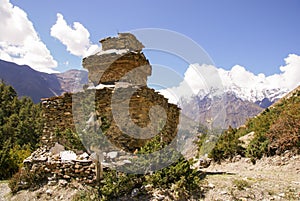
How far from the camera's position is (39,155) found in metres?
8.02

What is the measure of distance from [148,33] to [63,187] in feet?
22.2

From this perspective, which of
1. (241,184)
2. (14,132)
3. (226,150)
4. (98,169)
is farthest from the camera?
(14,132)

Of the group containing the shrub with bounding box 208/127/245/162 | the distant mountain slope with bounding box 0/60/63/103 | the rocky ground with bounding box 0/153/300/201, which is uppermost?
the distant mountain slope with bounding box 0/60/63/103

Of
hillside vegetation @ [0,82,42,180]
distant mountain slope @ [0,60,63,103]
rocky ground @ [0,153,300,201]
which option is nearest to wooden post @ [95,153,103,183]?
rocky ground @ [0,153,300,201]

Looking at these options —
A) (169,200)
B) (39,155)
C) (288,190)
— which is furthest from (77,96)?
(288,190)

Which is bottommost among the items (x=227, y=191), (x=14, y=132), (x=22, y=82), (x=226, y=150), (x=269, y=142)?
(x=227, y=191)

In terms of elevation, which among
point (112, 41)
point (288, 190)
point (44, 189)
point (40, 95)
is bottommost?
point (44, 189)

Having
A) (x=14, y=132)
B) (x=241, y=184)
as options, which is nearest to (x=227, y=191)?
(x=241, y=184)

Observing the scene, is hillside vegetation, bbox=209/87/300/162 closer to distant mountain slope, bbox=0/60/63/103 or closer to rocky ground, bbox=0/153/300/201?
rocky ground, bbox=0/153/300/201

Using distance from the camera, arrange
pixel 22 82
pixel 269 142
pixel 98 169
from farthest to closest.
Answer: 1. pixel 22 82
2. pixel 269 142
3. pixel 98 169

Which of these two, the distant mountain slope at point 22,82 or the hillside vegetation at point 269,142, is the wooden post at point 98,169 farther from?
the distant mountain slope at point 22,82

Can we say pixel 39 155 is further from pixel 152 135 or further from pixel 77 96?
pixel 152 135

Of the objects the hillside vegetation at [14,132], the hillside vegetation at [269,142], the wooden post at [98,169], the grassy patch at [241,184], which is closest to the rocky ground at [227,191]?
the grassy patch at [241,184]

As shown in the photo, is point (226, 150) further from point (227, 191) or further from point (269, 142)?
point (227, 191)
